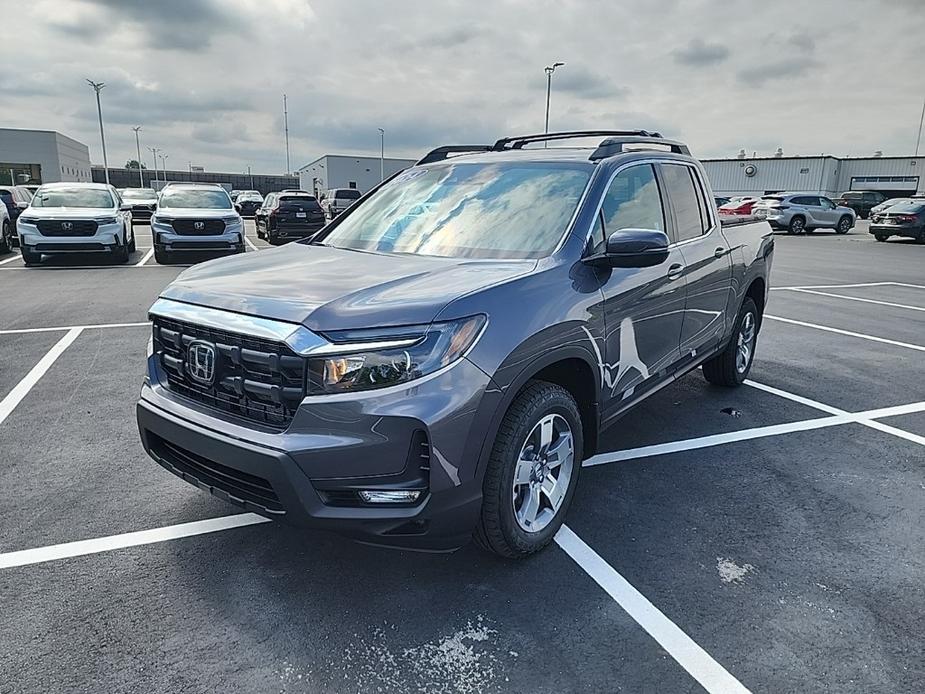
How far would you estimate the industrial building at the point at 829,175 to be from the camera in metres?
50.5

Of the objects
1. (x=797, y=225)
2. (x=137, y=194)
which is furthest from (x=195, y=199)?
(x=797, y=225)

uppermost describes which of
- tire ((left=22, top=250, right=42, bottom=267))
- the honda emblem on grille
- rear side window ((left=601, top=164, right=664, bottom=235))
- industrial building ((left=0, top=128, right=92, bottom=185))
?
industrial building ((left=0, top=128, right=92, bottom=185))

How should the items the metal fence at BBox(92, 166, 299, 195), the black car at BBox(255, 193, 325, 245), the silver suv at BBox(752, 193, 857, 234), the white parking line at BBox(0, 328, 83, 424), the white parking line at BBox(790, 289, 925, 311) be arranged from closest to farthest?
the white parking line at BBox(0, 328, 83, 424) < the white parking line at BBox(790, 289, 925, 311) < the black car at BBox(255, 193, 325, 245) < the silver suv at BBox(752, 193, 857, 234) < the metal fence at BBox(92, 166, 299, 195)

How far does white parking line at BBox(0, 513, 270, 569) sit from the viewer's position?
299cm

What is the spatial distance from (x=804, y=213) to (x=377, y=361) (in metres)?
31.8

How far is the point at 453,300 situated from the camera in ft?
8.34

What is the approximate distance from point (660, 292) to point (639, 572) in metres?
1.65

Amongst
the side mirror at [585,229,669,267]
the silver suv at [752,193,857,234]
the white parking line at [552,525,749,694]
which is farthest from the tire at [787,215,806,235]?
the white parking line at [552,525,749,694]

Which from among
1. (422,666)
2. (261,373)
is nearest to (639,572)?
(422,666)

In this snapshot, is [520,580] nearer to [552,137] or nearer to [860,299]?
[552,137]

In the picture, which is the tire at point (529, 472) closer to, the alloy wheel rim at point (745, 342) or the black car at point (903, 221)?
the alloy wheel rim at point (745, 342)

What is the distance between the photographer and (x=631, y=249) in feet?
10.2

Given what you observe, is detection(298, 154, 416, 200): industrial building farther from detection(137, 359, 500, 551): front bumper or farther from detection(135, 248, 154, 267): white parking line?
detection(137, 359, 500, 551): front bumper

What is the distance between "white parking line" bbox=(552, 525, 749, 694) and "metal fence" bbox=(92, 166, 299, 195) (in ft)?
323
